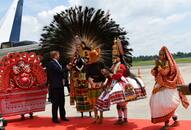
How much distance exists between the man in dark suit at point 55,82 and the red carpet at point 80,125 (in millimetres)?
318

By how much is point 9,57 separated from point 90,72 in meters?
2.13

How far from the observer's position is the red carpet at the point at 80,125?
724 cm

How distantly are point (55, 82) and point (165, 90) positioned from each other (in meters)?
2.60

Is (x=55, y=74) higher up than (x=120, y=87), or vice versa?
(x=55, y=74)

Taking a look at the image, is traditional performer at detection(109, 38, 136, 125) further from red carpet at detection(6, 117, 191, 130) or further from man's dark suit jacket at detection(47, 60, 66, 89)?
man's dark suit jacket at detection(47, 60, 66, 89)

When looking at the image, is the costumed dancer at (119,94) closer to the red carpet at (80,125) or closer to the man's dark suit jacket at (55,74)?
the red carpet at (80,125)

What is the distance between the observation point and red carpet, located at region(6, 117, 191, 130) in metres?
7.24

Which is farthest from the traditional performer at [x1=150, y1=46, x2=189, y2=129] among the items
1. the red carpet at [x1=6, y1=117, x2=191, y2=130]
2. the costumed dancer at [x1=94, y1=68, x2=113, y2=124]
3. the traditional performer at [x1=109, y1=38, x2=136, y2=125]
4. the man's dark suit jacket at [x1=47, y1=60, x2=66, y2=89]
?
the man's dark suit jacket at [x1=47, y1=60, x2=66, y2=89]

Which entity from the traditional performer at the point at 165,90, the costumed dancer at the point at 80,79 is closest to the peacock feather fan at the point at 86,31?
the costumed dancer at the point at 80,79

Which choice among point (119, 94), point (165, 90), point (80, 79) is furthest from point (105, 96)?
point (80, 79)

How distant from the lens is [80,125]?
795cm

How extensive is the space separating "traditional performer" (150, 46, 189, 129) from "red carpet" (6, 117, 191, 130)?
38 centimetres

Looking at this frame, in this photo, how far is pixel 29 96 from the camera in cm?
941

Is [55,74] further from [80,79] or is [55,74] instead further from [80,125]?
[80,125]
